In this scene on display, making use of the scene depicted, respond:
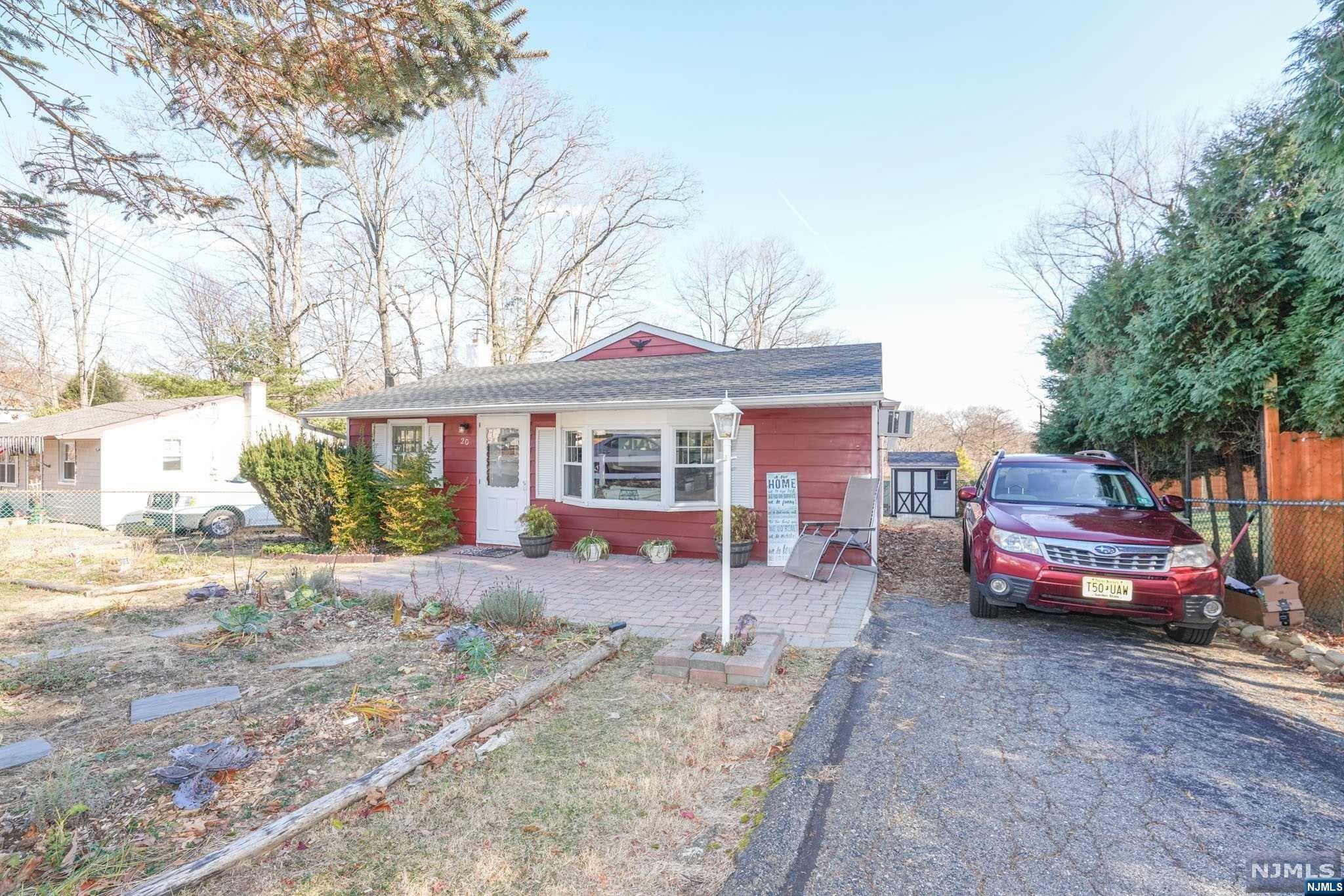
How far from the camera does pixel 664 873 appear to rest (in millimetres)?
2123

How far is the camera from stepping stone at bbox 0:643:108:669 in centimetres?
424

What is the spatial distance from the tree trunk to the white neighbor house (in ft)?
59.6

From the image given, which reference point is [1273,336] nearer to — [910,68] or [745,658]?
[745,658]

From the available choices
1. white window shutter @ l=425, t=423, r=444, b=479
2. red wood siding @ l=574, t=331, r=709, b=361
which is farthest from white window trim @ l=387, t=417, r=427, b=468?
red wood siding @ l=574, t=331, r=709, b=361

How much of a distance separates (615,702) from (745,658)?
90cm

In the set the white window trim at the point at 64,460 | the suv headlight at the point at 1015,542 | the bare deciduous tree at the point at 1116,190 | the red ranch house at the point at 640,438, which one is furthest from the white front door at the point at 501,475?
the white window trim at the point at 64,460

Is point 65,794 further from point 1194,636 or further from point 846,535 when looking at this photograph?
point 1194,636

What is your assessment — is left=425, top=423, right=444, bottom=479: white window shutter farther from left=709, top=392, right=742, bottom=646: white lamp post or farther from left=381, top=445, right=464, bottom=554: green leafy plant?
left=709, top=392, right=742, bottom=646: white lamp post

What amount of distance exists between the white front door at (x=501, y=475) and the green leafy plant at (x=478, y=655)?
17.0 feet

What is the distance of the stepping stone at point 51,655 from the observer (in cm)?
424

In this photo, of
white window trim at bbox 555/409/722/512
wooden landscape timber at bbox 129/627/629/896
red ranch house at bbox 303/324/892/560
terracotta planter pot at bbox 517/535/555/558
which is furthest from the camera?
terracotta planter pot at bbox 517/535/555/558

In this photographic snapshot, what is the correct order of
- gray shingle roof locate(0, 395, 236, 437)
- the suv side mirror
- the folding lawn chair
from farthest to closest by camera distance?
gray shingle roof locate(0, 395, 236, 437) → the folding lawn chair → the suv side mirror

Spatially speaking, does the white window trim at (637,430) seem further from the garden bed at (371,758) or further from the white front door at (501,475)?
the garden bed at (371,758)

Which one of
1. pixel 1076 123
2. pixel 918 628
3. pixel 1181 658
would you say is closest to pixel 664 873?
pixel 918 628
